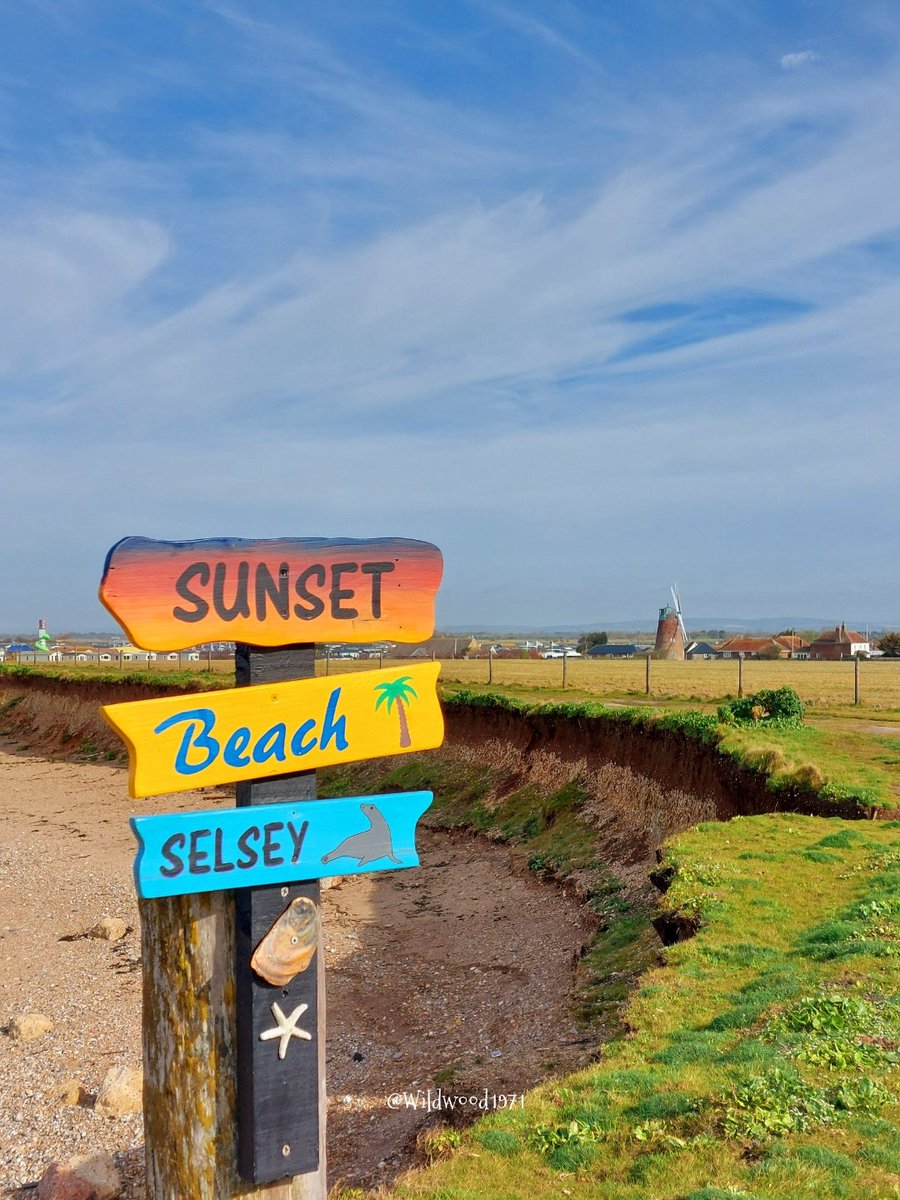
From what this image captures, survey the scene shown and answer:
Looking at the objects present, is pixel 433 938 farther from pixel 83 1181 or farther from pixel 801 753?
pixel 83 1181

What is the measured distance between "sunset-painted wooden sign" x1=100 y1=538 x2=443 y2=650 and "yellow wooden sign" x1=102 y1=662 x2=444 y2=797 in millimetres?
255

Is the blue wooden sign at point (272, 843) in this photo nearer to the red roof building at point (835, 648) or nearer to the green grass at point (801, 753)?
the green grass at point (801, 753)

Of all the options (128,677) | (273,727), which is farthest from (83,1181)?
(128,677)

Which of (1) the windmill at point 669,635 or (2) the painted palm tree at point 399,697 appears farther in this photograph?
(1) the windmill at point 669,635

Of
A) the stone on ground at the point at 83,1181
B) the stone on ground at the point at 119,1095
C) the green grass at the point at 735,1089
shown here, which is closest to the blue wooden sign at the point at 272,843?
the green grass at the point at 735,1089

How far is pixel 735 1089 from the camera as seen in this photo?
5.91m

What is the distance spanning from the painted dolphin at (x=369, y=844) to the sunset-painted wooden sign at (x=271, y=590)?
→ 0.83m

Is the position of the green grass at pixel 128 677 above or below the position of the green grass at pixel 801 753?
below

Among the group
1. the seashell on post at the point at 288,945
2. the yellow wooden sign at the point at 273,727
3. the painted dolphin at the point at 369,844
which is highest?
the yellow wooden sign at the point at 273,727

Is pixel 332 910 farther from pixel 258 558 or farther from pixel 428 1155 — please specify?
pixel 258 558

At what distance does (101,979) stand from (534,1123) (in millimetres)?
10992

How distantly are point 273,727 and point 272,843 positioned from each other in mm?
509

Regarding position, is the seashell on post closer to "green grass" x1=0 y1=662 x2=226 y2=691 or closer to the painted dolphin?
the painted dolphin

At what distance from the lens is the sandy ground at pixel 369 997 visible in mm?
9094
